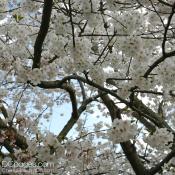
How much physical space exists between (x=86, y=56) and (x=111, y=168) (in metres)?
3.75

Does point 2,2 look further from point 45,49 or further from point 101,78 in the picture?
point 101,78

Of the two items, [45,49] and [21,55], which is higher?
[45,49]

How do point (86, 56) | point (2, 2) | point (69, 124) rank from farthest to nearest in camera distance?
point (2, 2) < point (69, 124) < point (86, 56)

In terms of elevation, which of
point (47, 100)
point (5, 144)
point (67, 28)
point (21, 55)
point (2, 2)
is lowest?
point (5, 144)

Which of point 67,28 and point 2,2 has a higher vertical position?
point 2,2

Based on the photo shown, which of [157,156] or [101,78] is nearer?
[101,78]

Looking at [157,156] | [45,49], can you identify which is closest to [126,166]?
[157,156]

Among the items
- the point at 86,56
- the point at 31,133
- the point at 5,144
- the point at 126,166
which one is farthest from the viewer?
the point at 126,166

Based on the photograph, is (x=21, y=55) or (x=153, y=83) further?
(x=21, y=55)

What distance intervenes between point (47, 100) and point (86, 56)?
21.0 ft

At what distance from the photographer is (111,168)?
295 inches

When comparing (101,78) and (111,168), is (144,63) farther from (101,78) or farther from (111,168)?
(111,168)

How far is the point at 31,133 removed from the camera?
692 cm

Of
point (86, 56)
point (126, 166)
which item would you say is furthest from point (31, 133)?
point (86, 56)
